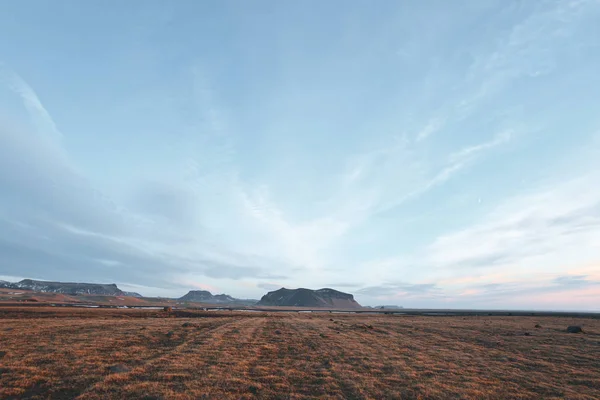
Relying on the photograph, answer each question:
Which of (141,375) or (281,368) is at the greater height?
(281,368)

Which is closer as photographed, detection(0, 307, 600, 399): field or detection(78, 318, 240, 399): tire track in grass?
detection(78, 318, 240, 399): tire track in grass

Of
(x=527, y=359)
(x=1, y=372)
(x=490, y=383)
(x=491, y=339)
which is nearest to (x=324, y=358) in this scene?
(x=490, y=383)

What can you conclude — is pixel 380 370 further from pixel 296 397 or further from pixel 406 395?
pixel 296 397

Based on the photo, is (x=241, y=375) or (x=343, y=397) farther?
(x=241, y=375)

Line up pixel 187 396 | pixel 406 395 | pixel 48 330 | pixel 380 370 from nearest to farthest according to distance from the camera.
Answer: pixel 187 396, pixel 406 395, pixel 380 370, pixel 48 330

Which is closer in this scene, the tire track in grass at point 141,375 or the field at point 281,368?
the tire track in grass at point 141,375

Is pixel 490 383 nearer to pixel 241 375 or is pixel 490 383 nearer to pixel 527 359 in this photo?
pixel 527 359

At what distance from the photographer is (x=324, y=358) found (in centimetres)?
2420

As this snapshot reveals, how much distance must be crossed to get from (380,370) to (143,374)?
14529mm

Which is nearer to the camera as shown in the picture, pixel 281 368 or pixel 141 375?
pixel 141 375

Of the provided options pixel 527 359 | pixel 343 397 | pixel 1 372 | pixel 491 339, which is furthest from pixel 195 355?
pixel 491 339

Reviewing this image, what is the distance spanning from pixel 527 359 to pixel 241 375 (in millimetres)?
22847

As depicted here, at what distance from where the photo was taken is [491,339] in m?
37.0

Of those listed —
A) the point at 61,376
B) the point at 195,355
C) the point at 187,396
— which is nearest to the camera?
the point at 187,396
